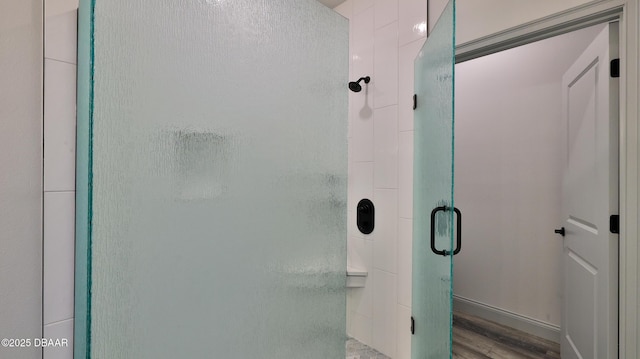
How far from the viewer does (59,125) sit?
0.83m

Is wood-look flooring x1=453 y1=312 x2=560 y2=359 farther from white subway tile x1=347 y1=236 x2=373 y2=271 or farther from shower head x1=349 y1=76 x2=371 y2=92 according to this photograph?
shower head x1=349 y1=76 x2=371 y2=92

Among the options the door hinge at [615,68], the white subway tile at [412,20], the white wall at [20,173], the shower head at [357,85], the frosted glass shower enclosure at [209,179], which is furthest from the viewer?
the shower head at [357,85]

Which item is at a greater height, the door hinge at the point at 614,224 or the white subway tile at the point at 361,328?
the door hinge at the point at 614,224

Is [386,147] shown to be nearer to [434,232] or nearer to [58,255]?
[434,232]

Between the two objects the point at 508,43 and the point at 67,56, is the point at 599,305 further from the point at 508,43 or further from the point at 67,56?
the point at 67,56

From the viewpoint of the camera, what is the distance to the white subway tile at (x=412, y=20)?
63.4 inches

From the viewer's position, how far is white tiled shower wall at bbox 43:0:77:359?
820 millimetres

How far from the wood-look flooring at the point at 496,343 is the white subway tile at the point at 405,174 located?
117cm

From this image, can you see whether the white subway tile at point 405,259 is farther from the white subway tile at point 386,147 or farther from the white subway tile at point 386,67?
the white subway tile at point 386,67

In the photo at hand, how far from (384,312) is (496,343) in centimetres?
105

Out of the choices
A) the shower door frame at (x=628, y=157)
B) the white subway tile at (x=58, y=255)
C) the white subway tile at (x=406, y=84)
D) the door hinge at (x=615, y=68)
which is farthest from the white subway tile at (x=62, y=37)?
the door hinge at (x=615, y=68)

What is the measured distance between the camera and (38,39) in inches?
31.9

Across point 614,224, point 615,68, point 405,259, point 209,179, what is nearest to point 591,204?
point 614,224

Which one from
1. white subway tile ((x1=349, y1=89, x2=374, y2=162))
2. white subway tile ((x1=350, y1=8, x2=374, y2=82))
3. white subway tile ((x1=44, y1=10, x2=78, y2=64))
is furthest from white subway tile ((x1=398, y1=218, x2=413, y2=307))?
white subway tile ((x1=44, y1=10, x2=78, y2=64))
